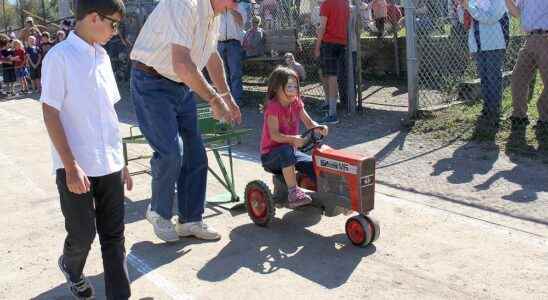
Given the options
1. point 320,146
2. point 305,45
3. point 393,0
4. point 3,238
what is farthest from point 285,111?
point 393,0

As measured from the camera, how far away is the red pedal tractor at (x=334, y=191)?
4.52 m

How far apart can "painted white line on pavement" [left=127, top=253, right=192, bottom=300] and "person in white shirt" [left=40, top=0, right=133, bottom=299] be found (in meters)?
0.42

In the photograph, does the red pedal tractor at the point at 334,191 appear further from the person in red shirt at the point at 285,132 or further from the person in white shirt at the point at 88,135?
the person in white shirt at the point at 88,135

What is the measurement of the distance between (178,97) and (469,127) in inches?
168

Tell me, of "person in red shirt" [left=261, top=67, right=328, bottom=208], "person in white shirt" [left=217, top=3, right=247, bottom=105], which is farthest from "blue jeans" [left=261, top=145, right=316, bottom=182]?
"person in white shirt" [left=217, top=3, right=247, bottom=105]

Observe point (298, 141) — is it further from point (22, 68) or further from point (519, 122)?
point (22, 68)

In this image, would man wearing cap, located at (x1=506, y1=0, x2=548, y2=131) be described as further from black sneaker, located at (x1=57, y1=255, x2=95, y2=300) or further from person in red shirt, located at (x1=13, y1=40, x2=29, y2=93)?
person in red shirt, located at (x1=13, y1=40, x2=29, y2=93)

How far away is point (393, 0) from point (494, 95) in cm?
624

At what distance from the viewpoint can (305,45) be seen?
41.1 ft

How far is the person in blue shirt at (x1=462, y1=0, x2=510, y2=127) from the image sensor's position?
7.75m

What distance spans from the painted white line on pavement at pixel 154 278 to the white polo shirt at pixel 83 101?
956mm

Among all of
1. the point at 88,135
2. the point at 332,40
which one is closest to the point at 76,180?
the point at 88,135

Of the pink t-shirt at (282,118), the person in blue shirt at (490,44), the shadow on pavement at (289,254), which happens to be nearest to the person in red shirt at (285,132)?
the pink t-shirt at (282,118)

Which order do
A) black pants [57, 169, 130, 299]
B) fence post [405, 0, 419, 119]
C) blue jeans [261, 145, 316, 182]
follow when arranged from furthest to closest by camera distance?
fence post [405, 0, 419, 119] → blue jeans [261, 145, 316, 182] → black pants [57, 169, 130, 299]
